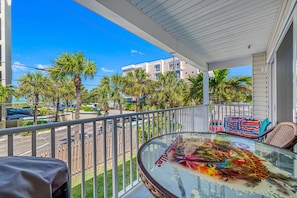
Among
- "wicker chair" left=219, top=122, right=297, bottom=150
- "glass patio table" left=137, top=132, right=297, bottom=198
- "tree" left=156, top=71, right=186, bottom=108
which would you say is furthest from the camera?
"tree" left=156, top=71, right=186, bottom=108

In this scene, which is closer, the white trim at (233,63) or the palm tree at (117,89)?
the white trim at (233,63)

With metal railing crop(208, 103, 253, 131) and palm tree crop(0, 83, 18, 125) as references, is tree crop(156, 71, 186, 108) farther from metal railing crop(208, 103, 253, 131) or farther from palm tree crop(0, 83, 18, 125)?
palm tree crop(0, 83, 18, 125)

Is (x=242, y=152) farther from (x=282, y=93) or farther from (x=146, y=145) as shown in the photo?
(x=282, y=93)

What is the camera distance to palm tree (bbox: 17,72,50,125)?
12.8m

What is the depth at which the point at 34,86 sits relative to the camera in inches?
518

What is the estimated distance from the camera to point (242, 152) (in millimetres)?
1405

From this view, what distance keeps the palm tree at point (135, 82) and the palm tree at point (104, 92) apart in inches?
62.3

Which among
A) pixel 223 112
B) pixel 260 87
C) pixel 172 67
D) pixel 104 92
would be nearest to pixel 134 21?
pixel 260 87

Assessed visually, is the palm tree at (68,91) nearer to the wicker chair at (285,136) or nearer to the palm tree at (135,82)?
the palm tree at (135,82)

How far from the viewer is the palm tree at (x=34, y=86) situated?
1278 cm

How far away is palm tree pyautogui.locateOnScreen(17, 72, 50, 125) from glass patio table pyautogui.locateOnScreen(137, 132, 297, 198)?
46.6 feet

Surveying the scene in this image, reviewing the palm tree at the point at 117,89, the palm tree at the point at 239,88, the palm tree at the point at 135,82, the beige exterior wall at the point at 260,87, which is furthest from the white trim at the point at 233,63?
the palm tree at the point at 117,89

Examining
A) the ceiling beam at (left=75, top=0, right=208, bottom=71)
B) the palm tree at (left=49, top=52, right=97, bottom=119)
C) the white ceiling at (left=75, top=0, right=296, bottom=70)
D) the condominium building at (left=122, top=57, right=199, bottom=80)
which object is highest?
the condominium building at (left=122, top=57, right=199, bottom=80)

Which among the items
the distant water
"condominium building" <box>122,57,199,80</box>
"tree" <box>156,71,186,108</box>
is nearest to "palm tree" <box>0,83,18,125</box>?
the distant water
